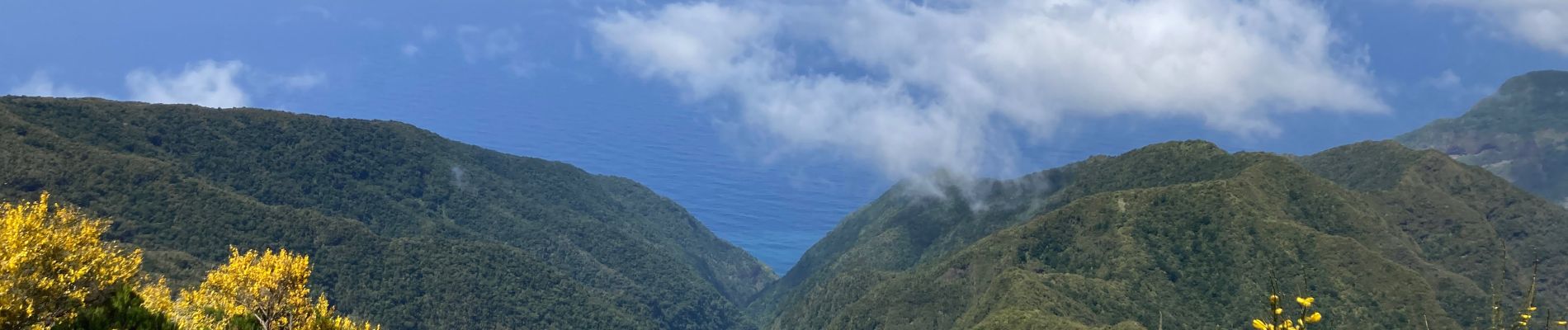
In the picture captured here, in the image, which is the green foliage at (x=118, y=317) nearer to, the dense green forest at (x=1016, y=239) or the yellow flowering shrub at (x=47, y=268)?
the yellow flowering shrub at (x=47, y=268)

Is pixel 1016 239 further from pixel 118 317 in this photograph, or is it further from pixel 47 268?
pixel 47 268

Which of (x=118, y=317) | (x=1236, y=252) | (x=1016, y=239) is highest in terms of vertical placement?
(x=1016, y=239)

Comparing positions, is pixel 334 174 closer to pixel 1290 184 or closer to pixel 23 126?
pixel 23 126

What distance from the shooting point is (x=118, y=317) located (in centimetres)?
2920

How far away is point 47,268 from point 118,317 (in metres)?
2.89

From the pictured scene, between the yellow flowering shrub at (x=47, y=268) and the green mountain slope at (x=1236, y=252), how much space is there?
94.5m

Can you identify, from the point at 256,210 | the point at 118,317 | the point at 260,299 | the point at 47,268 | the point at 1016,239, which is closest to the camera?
the point at 118,317

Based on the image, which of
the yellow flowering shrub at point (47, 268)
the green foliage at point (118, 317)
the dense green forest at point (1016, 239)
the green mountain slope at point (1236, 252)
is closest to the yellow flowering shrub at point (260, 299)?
the yellow flowering shrub at point (47, 268)

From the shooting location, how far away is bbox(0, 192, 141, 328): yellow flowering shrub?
28.0 meters

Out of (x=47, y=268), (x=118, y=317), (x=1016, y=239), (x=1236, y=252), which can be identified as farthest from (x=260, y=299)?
(x=1016, y=239)

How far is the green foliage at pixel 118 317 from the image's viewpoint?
2858cm

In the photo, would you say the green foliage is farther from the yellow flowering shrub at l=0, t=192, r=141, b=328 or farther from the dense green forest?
the dense green forest

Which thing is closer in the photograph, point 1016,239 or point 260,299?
point 260,299

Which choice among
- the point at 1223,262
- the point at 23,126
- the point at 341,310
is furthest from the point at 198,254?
the point at 1223,262
